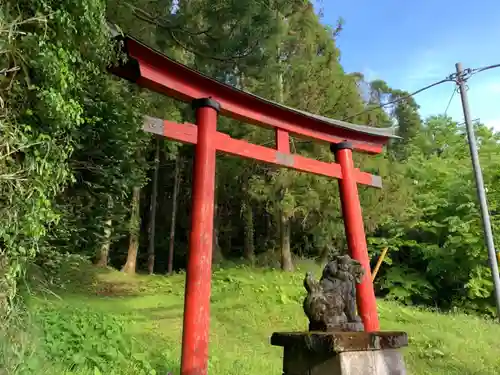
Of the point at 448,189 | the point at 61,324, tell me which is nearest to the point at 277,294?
the point at 61,324

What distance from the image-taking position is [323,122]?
760 cm

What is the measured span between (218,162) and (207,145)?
8521 mm

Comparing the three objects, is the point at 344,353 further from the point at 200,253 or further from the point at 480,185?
the point at 480,185

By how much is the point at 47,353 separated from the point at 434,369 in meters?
6.23

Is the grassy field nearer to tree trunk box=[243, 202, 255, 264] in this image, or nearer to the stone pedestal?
tree trunk box=[243, 202, 255, 264]

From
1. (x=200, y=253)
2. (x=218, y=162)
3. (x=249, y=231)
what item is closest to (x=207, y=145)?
(x=200, y=253)

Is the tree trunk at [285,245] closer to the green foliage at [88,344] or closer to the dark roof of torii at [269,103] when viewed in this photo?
the dark roof of torii at [269,103]

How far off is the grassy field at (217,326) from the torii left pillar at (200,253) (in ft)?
2.87

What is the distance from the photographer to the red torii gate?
5.10 metres

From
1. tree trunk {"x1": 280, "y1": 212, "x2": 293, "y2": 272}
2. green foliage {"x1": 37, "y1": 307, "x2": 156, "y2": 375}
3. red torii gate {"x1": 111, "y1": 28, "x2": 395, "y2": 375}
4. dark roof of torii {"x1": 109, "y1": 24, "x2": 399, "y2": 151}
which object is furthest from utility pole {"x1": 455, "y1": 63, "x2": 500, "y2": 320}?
tree trunk {"x1": 280, "y1": 212, "x2": 293, "y2": 272}

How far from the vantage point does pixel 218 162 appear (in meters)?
14.3

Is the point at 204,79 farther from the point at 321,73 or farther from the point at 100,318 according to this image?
the point at 321,73

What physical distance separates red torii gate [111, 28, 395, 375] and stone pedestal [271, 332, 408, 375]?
154 cm

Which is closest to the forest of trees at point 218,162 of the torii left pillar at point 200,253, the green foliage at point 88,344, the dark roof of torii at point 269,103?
the dark roof of torii at point 269,103
